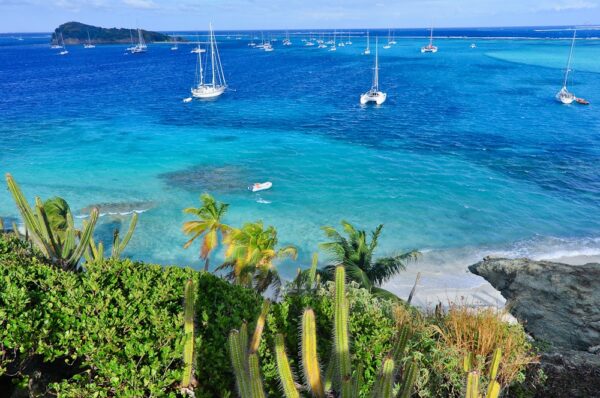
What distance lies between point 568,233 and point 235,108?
4525 centimetres

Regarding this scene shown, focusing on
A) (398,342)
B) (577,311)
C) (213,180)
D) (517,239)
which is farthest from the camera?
(213,180)

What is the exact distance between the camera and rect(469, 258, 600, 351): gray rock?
15898 millimetres

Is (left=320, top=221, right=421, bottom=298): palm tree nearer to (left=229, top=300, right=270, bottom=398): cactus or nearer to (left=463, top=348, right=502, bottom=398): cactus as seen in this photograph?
(left=463, top=348, right=502, bottom=398): cactus

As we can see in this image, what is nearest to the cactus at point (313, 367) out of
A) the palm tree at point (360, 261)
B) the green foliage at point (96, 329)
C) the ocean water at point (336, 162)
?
the green foliage at point (96, 329)

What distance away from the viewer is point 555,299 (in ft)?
56.8

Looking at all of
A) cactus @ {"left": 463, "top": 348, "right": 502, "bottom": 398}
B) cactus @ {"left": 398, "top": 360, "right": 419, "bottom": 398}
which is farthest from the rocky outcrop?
cactus @ {"left": 398, "top": 360, "right": 419, "bottom": 398}

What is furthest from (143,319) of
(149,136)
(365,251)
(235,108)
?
(235,108)

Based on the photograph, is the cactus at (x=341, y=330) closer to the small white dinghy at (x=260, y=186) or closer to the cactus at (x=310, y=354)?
the cactus at (x=310, y=354)

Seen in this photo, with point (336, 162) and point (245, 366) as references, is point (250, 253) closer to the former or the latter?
point (245, 366)

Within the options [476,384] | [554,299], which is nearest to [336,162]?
[554,299]

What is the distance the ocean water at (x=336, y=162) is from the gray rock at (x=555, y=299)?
11.1 feet

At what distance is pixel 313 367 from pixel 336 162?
3380 centimetres

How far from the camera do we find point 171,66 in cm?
11706

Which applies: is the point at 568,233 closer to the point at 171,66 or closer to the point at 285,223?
the point at 285,223
